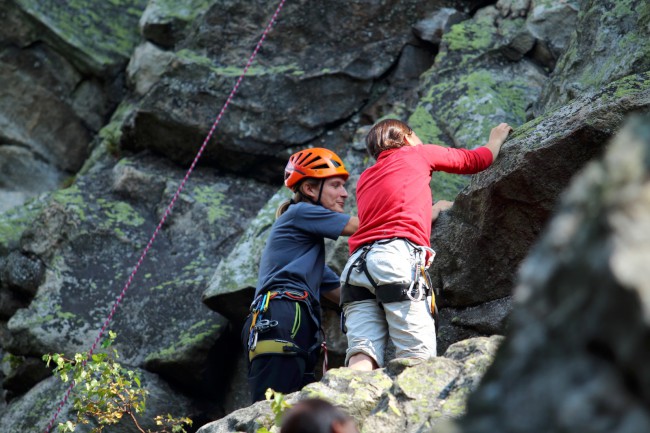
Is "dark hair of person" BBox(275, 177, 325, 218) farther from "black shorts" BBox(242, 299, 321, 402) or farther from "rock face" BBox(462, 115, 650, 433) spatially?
"rock face" BBox(462, 115, 650, 433)

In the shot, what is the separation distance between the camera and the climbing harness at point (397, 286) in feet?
19.1

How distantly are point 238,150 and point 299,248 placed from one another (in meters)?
4.03

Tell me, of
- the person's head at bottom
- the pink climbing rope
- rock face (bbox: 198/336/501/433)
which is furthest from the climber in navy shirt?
the person's head at bottom

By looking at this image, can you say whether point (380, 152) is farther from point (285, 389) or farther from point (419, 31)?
point (419, 31)

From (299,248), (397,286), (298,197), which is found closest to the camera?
(397,286)

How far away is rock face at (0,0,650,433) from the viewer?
21.5ft

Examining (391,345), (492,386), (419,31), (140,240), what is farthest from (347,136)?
(492,386)

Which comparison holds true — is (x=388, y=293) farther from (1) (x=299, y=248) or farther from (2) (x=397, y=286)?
(1) (x=299, y=248)

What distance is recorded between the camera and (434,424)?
4195 mm

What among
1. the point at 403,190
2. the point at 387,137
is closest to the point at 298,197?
the point at 387,137

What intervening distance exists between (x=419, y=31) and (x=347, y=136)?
1.64 meters

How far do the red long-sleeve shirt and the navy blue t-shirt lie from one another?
48 cm

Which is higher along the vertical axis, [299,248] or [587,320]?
[299,248]

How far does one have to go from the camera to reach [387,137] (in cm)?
656
